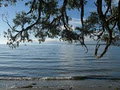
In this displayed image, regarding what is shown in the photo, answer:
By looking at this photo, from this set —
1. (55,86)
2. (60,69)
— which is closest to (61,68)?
(60,69)

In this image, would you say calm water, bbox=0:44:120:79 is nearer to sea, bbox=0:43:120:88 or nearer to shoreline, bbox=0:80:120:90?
sea, bbox=0:43:120:88

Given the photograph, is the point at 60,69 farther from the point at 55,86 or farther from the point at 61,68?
the point at 55,86

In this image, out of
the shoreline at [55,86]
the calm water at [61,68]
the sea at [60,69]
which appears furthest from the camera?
the calm water at [61,68]

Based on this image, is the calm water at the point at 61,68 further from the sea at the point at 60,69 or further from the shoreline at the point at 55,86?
the shoreline at the point at 55,86

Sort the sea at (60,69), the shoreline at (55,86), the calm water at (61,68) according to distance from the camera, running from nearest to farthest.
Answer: the shoreline at (55,86) < the sea at (60,69) < the calm water at (61,68)

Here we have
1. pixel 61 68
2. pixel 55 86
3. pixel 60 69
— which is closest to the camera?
pixel 55 86

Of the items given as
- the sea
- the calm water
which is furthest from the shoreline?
the calm water

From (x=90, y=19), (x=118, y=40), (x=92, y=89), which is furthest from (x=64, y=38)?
(x=92, y=89)

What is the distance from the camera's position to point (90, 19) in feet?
43.2

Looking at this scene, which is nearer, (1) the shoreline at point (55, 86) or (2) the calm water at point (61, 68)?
(1) the shoreline at point (55, 86)

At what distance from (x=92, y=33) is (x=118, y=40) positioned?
5.98 ft

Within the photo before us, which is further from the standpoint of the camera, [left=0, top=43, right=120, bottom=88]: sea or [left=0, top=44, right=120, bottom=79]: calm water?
[left=0, top=44, right=120, bottom=79]: calm water

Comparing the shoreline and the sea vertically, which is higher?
the shoreline

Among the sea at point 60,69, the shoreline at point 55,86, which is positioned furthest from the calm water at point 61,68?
the shoreline at point 55,86
